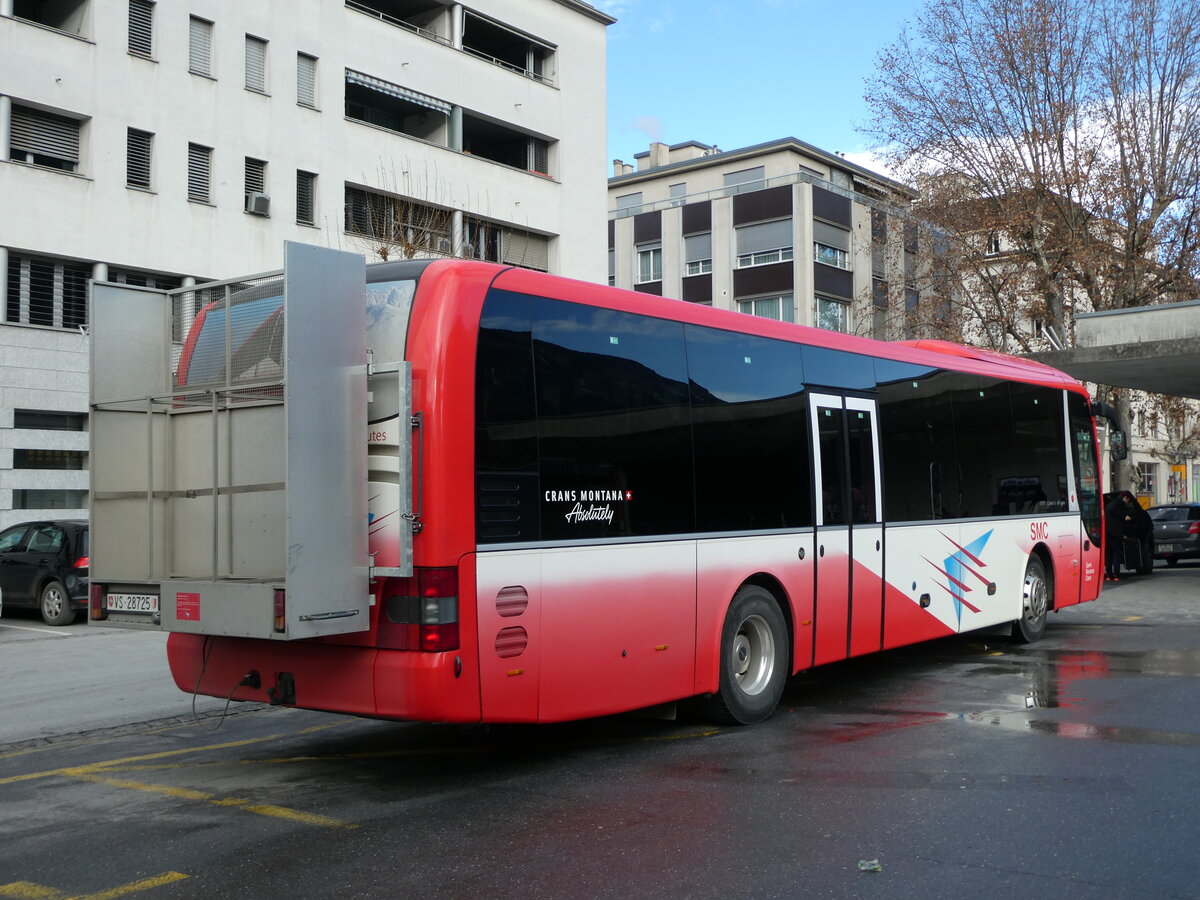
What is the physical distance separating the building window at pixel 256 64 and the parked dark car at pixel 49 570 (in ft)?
39.0

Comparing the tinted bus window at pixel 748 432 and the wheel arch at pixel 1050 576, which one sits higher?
the tinted bus window at pixel 748 432

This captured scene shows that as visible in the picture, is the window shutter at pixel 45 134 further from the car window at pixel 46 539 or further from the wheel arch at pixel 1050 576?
the wheel arch at pixel 1050 576

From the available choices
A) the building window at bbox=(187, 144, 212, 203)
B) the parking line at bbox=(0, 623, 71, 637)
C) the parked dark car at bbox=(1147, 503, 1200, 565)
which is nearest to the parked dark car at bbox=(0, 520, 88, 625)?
the parking line at bbox=(0, 623, 71, 637)

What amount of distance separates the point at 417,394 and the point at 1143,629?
38.7 feet

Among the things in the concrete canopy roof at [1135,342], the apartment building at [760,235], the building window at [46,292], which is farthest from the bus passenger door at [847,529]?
the apartment building at [760,235]

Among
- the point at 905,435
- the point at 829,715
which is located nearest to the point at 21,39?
the point at 905,435

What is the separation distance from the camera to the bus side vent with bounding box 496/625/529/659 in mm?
6680

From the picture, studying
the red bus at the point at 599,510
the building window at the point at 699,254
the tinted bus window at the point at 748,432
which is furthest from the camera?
the building window at the point at 699,254

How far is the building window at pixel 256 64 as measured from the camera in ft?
86.4

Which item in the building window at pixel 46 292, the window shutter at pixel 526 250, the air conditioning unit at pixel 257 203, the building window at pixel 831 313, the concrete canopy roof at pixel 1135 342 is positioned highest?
the building window at pixel 831 313

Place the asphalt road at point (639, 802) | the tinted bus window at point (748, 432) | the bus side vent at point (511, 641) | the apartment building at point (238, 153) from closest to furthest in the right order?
the asphalt road at point (639, 802) → the bus side vent at point (511, 641) → the tinted bus window at point (748, 432) → the apartment building at point (238, 153)

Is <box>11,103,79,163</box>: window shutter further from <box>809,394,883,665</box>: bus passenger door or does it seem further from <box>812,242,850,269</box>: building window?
<box>812,242,850,269</box>: building window

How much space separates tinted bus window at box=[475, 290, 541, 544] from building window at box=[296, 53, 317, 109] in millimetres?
22281

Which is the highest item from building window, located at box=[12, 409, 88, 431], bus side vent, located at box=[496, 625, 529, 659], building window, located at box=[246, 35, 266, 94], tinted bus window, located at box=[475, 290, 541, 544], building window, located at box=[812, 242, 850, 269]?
building window, located at box=[812, 242, 850, 269]
